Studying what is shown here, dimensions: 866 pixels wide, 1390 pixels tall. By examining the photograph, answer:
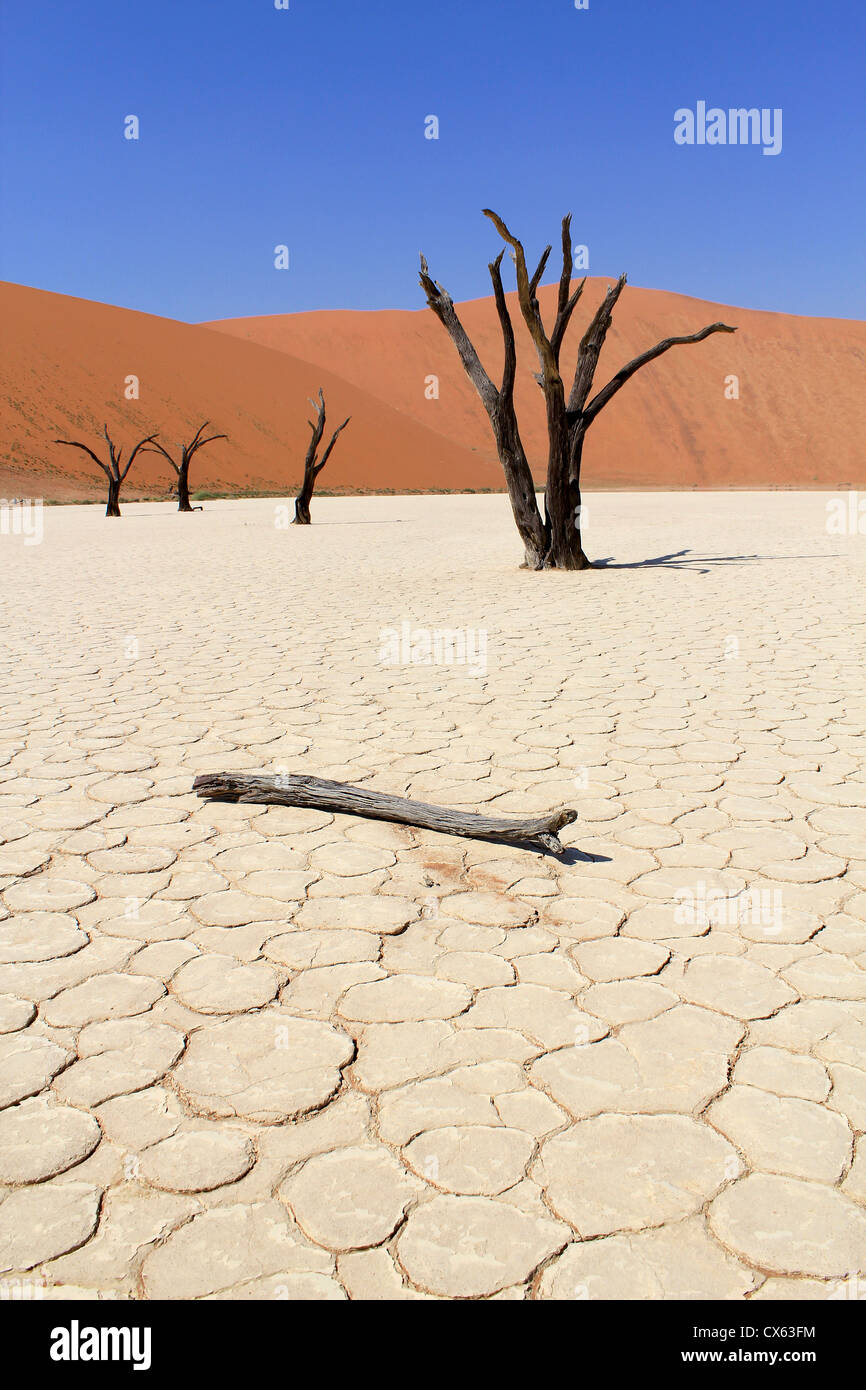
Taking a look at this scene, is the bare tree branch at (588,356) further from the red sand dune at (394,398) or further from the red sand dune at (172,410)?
the red sand dune at (172,410)

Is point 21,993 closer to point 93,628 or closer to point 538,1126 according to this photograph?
point 538,1126

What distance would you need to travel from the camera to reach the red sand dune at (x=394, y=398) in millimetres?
47688

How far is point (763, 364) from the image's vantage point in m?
72.0

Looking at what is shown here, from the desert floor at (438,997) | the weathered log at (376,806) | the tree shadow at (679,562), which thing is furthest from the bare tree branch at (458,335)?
the weathered log at (376,806)

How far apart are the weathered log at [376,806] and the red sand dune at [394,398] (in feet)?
125

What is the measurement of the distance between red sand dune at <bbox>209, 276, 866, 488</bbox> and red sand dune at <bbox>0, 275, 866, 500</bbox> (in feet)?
0.52

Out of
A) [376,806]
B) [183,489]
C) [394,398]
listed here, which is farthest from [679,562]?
[394,398]

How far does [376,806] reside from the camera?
11.1 feet

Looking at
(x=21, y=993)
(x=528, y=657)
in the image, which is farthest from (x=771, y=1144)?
(x=528, y=657)

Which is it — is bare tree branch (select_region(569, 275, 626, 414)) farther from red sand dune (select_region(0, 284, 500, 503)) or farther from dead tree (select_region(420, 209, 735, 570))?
red sand dune (select_region(0, 284, 500, 503))

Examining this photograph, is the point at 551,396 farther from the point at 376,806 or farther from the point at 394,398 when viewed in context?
the point at 394,398

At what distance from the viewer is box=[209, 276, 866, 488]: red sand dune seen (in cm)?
6338

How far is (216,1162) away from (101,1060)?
45 centimetres

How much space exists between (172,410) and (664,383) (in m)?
38.0
